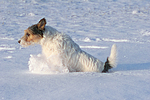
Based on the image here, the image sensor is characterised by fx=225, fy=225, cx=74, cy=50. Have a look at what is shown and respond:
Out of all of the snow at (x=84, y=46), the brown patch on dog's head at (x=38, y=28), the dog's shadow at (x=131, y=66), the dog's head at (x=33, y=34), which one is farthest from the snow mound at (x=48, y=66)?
the dog's shadow at (x=131, y=66)

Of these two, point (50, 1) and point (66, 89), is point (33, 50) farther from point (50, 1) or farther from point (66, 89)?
point (50, 1)

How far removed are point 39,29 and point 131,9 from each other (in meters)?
14.4

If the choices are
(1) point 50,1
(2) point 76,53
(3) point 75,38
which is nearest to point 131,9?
(1) point 50,1

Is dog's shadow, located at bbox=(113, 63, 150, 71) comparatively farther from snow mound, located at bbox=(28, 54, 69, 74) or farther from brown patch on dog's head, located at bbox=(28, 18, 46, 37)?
brown patch on dog's head, located at bbox=(28, 18, 46, 37)

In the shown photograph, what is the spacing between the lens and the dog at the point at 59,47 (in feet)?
15.4

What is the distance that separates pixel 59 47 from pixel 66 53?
20 cm

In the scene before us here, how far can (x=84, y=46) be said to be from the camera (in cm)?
812

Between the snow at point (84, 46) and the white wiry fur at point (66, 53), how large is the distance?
380 mm

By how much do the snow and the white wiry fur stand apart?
0.38 metres

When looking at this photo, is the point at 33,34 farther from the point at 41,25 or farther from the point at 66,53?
the point at 66,53

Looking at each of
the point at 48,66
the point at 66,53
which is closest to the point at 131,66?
the point at 66,53

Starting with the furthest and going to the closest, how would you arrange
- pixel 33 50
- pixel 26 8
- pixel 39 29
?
pixel 26 8 → pixel 33 50 → pixel 39 29

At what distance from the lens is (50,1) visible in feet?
61.3

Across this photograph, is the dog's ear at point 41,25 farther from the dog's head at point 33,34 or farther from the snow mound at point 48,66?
the snow mound at point 48,66
